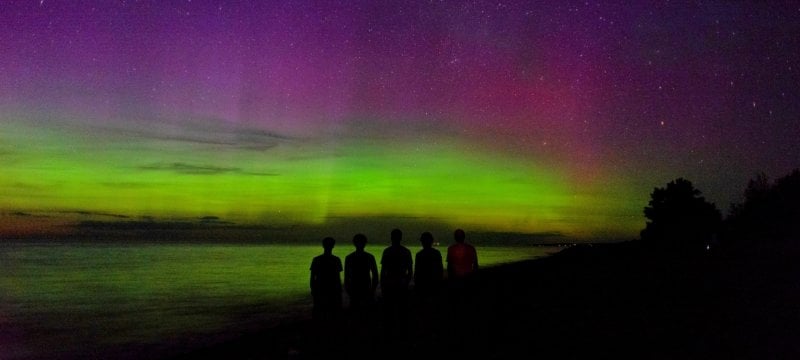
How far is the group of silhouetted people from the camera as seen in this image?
9594 mm

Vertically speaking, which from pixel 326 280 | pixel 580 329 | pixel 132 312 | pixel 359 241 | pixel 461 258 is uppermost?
pixel 359 241

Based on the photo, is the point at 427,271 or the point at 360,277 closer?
the point at 360,277

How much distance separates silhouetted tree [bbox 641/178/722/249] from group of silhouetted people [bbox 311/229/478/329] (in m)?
68.1

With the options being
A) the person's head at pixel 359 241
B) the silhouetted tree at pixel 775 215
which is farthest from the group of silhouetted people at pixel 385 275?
the silhouetted tree at pixel 775 215

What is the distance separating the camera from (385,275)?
10141 mm

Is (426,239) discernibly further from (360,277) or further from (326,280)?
(326,280)

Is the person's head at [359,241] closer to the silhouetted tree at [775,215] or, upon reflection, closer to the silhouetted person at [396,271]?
the silhouetted person at [396,271]

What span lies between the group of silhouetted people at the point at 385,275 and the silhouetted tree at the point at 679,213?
68.1 metres

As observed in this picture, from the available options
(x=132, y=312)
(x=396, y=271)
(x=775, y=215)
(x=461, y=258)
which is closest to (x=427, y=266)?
(x=461, y=258)

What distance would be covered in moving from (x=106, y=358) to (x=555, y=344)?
14944 millimetres

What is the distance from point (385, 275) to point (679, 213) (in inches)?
2890

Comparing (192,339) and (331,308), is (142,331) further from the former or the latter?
(331,308)

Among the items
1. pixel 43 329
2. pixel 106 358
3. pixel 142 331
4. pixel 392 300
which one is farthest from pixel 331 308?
pixel 43 329

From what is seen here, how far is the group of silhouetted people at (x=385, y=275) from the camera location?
9594 millimetres
